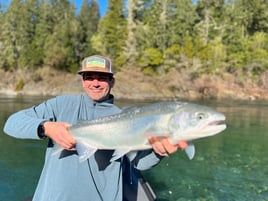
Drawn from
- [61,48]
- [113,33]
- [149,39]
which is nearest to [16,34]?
[61,48]

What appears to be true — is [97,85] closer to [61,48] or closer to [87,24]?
[61,48]

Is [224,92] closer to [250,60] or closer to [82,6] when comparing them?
[250,60]

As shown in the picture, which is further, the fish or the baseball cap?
the baseball cap

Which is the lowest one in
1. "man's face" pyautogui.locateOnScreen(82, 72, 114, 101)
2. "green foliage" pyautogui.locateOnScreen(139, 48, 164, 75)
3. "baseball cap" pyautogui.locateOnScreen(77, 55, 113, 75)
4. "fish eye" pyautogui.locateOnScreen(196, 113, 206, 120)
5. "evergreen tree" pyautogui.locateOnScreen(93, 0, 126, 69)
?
"green foliage" pyautogui.locateOnScreen(139, 48, 164, 75)

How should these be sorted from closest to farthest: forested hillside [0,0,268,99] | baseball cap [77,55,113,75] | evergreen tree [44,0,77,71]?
1. baseball cap [77,55,113,75]
2. forested hillside [0,0,268,99]
3. evergreen tree [44,0,77,71]

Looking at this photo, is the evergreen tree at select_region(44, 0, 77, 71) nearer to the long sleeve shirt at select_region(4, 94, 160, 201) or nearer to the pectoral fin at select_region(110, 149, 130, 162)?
the long sleeve shirt at select_region(4, 94, 160, 201)

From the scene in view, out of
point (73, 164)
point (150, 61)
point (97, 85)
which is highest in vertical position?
point (97, 85)

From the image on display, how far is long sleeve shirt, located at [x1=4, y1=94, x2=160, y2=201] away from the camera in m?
2.51

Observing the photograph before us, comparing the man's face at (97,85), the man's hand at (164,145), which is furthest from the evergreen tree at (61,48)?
the man's hand at (164,145)

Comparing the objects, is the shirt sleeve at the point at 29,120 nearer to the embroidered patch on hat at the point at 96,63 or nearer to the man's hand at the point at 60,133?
the man's hand at the point at 60,133

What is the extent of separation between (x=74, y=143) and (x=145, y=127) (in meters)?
0.55

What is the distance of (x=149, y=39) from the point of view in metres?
48.4

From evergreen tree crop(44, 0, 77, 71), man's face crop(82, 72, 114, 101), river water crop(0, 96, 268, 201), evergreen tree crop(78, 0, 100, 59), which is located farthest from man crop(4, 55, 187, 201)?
evergreen tree crop(78, 0, 100, 59)

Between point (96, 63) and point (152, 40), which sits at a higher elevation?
point (152, 40)
